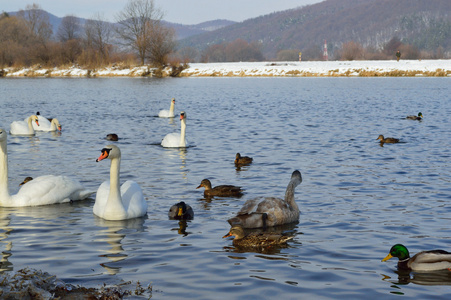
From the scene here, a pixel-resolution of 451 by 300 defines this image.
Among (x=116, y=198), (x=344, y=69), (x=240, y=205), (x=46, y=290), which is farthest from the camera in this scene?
(x=344, y=69)

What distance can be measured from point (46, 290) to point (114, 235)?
3007mm

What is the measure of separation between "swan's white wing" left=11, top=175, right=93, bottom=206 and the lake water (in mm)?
168

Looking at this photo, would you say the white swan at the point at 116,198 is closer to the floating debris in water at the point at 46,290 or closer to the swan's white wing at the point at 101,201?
the swan's white wing at the point at 101,201

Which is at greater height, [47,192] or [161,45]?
[161,45]

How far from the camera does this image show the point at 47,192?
34.5 feet

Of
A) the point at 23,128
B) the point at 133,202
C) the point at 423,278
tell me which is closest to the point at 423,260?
the point at 423,278

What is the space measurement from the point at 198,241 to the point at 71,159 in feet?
27.0

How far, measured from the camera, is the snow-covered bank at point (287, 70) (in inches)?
2815

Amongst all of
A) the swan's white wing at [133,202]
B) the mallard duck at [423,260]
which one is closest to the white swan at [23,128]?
the swan's white wing at [133,202]

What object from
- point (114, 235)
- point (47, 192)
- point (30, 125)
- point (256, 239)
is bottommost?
point (114, 235)

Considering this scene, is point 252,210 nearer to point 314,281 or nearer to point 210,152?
point 314,281

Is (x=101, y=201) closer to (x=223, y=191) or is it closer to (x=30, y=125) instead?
(x=223, y=191)

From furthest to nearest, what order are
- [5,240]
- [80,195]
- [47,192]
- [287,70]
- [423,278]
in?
[287,70] → [80,195] → [47,192] → [5,240] → [423,278]

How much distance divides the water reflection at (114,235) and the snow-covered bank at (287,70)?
2564 inches
